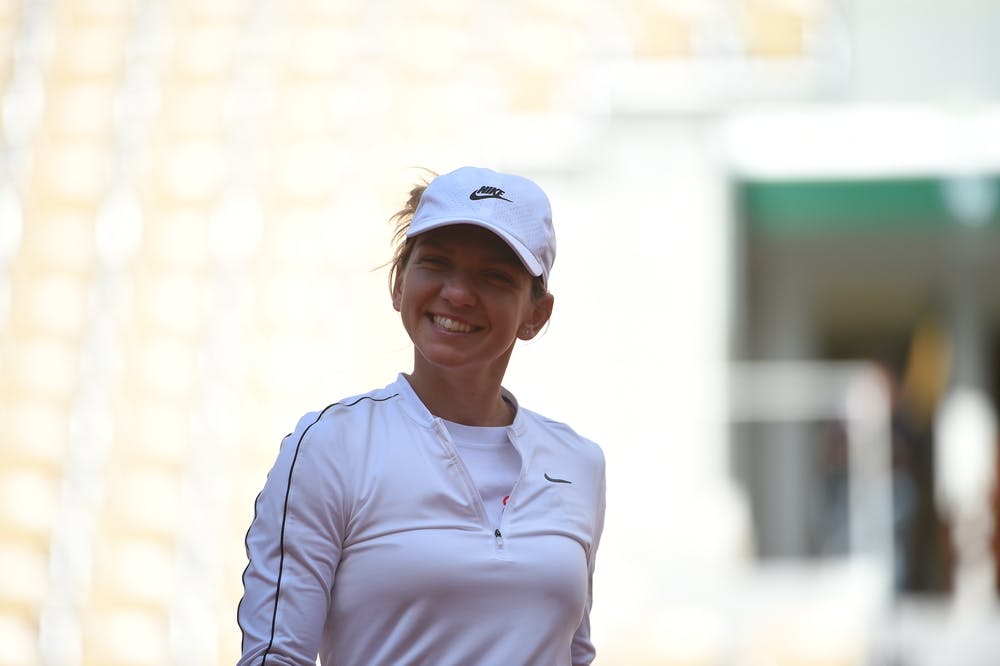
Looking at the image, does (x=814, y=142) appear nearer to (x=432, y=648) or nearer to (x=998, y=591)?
(x=998, y=591)

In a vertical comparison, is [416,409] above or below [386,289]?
below

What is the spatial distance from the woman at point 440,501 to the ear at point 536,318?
2 centimetres

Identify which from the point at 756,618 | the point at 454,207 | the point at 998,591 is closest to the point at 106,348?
the point at 756,618

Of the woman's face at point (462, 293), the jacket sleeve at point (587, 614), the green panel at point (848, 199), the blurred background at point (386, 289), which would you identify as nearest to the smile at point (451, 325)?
the woman's face at point (462, 293)

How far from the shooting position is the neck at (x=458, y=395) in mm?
1250

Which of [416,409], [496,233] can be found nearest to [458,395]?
[416,409]

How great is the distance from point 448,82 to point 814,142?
82.7 inches

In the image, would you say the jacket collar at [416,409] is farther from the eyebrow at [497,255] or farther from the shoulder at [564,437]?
the eyebrow at [497,255]

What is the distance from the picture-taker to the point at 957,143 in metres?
6.89

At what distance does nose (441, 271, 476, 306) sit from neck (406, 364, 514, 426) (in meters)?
0.08

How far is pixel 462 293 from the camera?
119 centimetres

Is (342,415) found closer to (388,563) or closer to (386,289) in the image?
(388,563)

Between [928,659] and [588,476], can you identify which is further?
[928,659]

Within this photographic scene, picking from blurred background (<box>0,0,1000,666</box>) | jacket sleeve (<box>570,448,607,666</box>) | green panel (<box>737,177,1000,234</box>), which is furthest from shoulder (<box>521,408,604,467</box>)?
green panel (<box>737,177,1000,234</box>)
